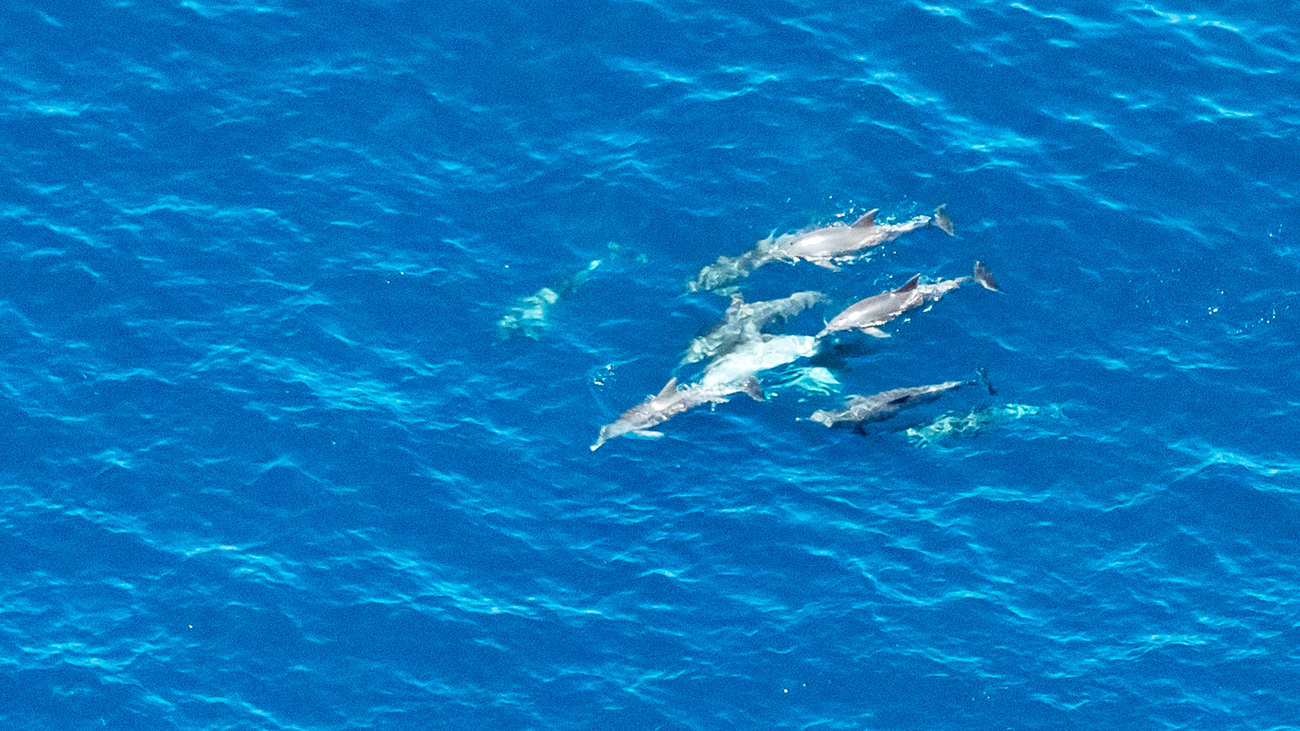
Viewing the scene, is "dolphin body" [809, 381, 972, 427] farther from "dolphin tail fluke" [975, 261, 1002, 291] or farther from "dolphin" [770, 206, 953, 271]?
"dolphin" [770, 206, 953, 271]

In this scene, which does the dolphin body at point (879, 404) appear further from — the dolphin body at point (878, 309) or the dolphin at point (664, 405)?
the dolphin body at point (878, 309)

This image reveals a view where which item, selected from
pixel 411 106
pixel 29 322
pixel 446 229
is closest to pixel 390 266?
pixel 446 229

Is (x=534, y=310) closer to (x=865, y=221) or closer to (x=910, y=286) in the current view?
(x=865, y=221)

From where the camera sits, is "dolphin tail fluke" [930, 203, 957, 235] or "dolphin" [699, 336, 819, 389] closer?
"dolphin" [699, 336, 819, 389]

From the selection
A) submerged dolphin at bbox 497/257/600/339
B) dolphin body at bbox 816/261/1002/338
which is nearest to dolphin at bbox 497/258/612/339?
submerged dolphin at bbox 497/257/600/339

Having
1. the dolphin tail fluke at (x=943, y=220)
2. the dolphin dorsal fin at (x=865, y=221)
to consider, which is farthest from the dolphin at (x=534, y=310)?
the dolphin tail fluke at (x=943, y=220)

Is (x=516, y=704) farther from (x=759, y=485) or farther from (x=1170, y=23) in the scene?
(x=1170, y=23)
